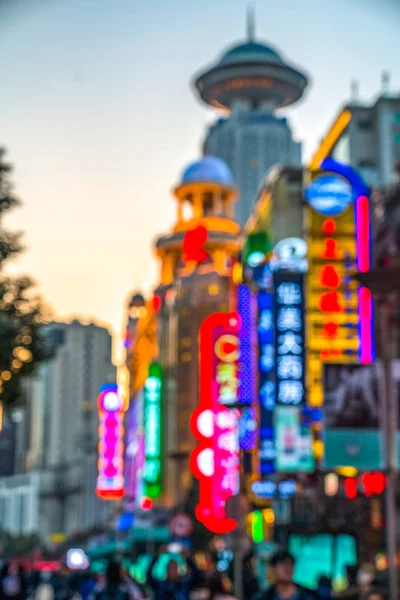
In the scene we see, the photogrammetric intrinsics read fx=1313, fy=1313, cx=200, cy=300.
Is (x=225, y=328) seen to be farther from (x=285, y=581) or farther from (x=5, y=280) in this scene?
(x=285, y=581)

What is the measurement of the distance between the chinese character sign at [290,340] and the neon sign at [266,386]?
335 cm

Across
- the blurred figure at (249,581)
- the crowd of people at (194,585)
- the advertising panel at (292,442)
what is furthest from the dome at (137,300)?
the crowd of people at (194,585)

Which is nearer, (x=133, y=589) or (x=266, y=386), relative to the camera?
(x=133, y=589)

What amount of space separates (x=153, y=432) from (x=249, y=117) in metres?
107

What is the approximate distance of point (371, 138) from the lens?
8788 centimetres

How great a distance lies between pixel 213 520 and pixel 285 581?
108ft

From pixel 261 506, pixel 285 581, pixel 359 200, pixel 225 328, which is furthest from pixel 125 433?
pixel 285 581

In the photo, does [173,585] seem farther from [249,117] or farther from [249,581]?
[249,117]

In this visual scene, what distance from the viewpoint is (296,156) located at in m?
183

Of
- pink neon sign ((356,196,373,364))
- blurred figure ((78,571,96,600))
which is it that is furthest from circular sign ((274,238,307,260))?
blurred figure ((78,571,96,600))

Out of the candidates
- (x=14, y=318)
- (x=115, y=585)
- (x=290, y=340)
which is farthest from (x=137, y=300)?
(x=115, y=585)

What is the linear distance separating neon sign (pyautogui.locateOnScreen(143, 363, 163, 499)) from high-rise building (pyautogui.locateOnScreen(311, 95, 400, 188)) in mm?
17999

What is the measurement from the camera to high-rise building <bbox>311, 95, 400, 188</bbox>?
8675cm

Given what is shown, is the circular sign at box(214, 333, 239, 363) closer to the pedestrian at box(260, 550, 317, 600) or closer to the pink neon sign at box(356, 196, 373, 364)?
the pink neon sign at box(356, 196, 373, 364)
